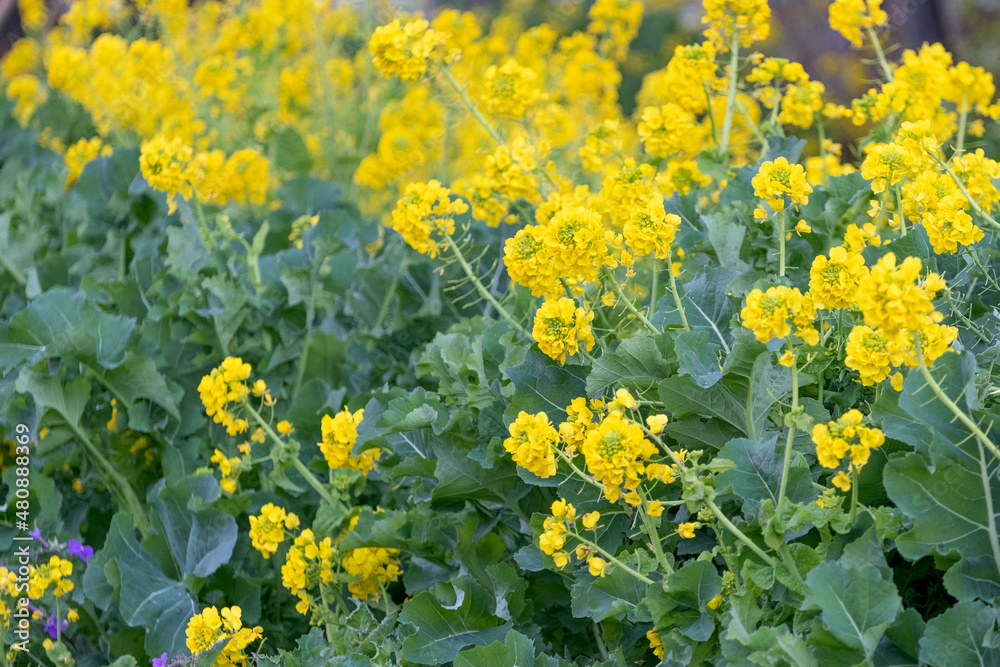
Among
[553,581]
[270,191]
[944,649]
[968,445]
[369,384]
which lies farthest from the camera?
[270,191]

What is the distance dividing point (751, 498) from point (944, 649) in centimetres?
36

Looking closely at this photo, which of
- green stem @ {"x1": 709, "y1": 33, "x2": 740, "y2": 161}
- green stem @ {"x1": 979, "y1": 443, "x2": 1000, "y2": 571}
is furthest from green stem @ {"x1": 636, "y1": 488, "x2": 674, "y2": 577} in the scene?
green stem @ {"x1": 709, "y1": 33, "x2": 740, "y2": 161}

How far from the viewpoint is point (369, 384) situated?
2639mm

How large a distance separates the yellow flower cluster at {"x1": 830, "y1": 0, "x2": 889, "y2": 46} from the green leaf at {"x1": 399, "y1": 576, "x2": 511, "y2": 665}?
177cm

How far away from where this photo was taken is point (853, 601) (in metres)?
1.30

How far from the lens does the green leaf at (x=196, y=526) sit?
6.95 feet

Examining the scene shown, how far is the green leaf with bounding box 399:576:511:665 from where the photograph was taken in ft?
5.66

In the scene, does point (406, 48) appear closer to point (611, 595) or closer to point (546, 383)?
point (546, 383)

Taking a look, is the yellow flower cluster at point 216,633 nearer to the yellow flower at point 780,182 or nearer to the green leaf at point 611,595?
the green leaf at point 611,595

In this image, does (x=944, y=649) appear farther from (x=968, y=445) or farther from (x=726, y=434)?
(x=726, y=434)

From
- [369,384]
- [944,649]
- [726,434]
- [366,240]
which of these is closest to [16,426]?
[369,384]

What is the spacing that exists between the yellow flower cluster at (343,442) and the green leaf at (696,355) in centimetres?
74

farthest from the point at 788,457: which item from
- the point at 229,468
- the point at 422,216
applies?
the point at 229,468

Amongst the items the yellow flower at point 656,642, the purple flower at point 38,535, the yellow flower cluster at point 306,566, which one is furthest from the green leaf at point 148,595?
the yellow flower at point 656,642
